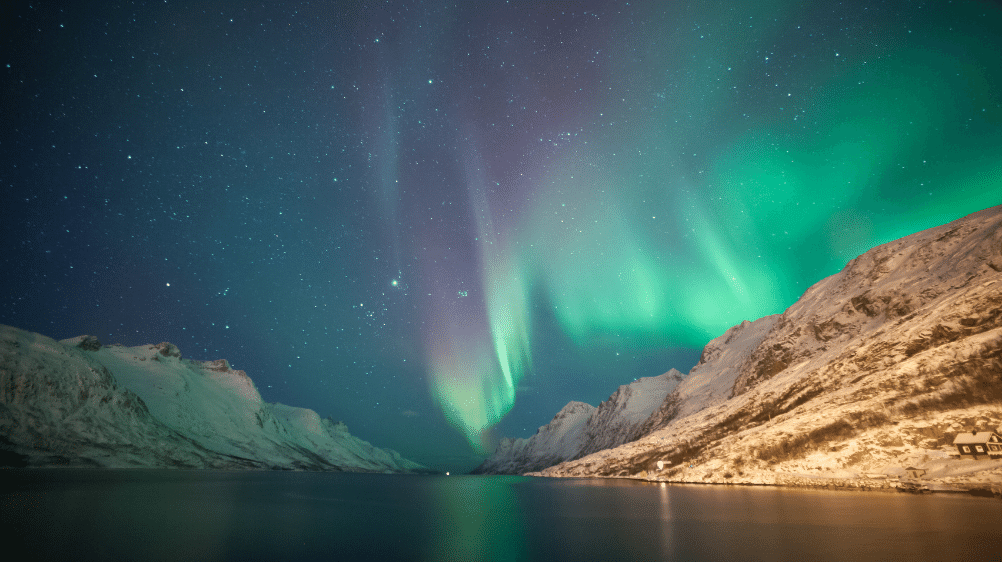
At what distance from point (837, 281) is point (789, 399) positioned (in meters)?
81.3

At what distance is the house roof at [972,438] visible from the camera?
51.9 metres

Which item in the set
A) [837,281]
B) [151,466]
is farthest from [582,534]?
[151,466]

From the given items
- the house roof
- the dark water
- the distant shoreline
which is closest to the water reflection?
the dark water

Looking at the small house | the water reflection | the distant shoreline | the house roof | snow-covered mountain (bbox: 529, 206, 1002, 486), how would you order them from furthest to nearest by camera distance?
1. snow-covered mountain (bbox: 529, 206, 1002, 486)
2. the house roof
3. the small house
4. the distant shoreline
5. the water reflection

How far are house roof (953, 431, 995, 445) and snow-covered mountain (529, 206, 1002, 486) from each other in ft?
9.93

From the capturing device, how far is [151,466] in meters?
199

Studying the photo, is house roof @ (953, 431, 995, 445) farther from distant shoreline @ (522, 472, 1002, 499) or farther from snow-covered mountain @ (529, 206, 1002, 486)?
distant shoreline @ (522, 472, 1002, 499)

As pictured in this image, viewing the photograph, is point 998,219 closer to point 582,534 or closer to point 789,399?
point 789,399

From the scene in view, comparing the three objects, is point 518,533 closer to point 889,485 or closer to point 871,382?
point 889,485

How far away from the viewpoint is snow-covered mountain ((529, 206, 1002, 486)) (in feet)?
208

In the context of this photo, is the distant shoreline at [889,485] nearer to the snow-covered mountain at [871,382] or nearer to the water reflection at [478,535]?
the snow-covered mountain at [871,382]

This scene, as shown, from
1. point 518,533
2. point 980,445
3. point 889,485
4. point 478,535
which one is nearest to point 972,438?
point 980,445

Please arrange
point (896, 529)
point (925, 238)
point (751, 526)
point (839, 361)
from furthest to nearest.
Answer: point (925, 238) < point (839, 361) < point (751, 526) < point (896, 529)

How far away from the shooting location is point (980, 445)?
51.9 m
